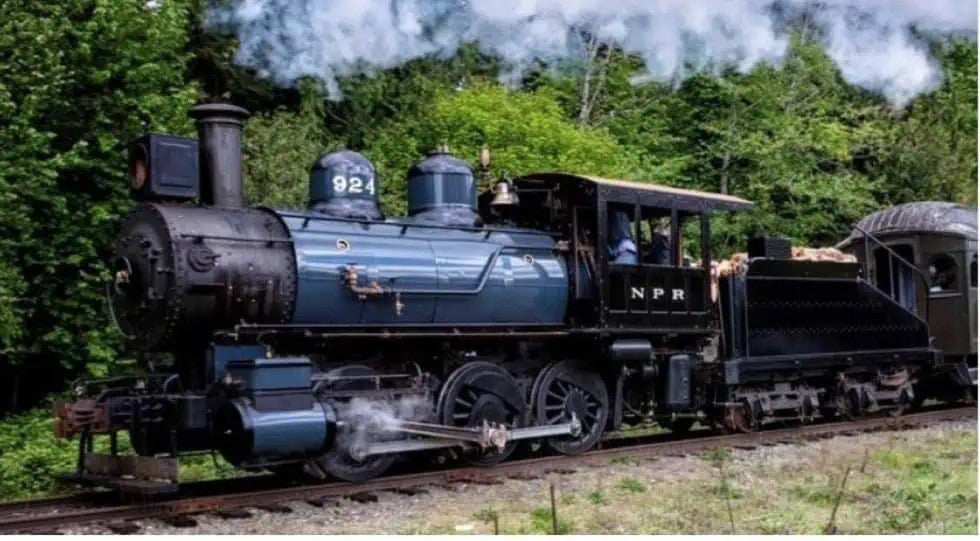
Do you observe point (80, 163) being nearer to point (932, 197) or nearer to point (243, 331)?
point (243, 331)

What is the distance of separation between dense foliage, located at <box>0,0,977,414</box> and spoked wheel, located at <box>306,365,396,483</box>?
4124 mm

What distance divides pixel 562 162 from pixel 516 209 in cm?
772

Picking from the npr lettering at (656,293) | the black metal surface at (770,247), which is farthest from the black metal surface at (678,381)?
the black metal surface at (770,247)

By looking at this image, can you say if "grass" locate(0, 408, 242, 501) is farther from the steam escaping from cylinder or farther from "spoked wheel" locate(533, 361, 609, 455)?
"spoked wheel" locate(533, 361, 609, 455)

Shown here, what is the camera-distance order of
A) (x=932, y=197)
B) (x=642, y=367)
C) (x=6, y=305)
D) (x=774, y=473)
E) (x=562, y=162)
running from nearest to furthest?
(x=774, y=473) < (x=6, y=305) < (x=642, y=367) < (x=562, y=162) < (x=932, y=197)

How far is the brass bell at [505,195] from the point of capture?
39.1 feet

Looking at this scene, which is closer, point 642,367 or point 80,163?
point 642,367

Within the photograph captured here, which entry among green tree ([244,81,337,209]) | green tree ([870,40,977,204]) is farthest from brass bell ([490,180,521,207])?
green tree ([870,40,977,204])

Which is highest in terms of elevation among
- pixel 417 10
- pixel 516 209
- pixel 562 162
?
pixel 417 10

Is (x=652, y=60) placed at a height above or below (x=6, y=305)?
above

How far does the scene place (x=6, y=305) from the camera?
1160 centimetres

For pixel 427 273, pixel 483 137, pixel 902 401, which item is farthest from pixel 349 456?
pixel 483 137

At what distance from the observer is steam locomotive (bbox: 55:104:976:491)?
29.5ft

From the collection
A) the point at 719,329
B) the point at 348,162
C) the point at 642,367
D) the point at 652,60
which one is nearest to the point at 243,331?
the point at 348,162
